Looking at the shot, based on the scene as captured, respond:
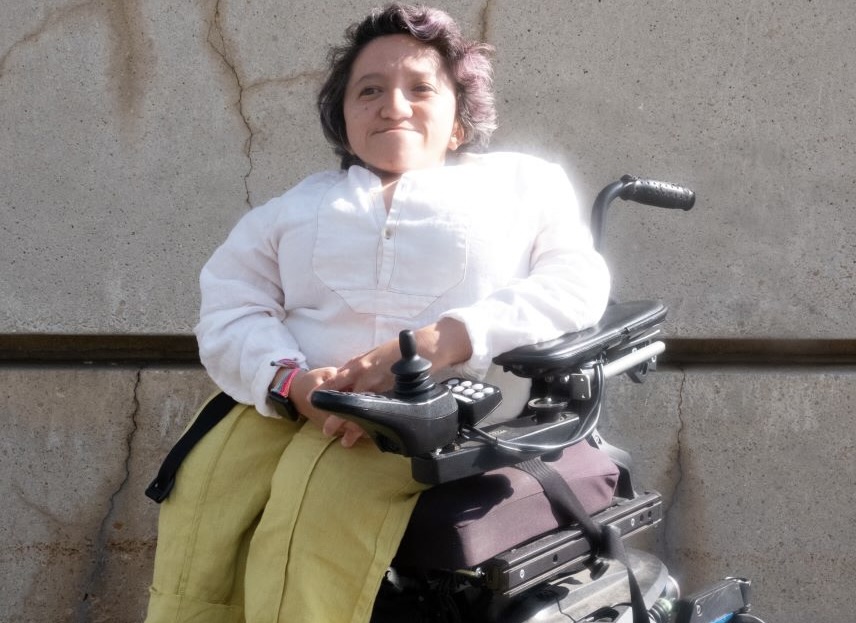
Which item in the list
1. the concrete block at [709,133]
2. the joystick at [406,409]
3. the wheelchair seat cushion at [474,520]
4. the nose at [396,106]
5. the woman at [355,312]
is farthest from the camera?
the concrete block at [709,133]

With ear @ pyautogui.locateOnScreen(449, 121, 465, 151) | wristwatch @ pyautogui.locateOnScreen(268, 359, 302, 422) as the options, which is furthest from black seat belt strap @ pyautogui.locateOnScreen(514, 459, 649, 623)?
ear @ pyautogui.locateOnScreen(449, 121, 465, 151)

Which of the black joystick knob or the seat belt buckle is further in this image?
the seat belt buckle

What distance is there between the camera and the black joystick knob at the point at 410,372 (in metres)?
1.40

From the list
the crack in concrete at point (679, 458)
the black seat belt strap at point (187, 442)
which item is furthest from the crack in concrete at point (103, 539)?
the crack in concrete at point (679, 458)

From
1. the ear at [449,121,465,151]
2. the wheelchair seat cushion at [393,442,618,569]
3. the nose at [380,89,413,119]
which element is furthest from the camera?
the ear at [449,121,465,151]

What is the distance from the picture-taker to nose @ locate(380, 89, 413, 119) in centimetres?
195

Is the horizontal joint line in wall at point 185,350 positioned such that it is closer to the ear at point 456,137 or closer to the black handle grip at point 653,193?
the black handle grip at point 653,193

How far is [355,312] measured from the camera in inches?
72.0

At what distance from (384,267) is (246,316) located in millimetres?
262

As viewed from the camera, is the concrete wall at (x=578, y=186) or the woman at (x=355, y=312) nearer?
the woman at (x=355, y=312)

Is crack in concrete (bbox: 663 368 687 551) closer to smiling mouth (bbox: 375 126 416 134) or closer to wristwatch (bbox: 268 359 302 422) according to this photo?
smiling mouth (bbox: 375 126 416 134)

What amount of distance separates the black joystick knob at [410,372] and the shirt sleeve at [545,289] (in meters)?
0.24

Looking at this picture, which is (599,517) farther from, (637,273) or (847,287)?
(847,287)

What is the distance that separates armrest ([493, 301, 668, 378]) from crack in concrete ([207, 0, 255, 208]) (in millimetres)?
1412
